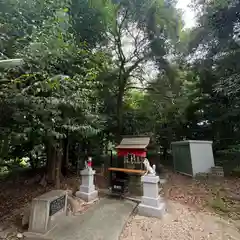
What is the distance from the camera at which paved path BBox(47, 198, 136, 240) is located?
10.1ft

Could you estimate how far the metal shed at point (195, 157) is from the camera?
276 inches

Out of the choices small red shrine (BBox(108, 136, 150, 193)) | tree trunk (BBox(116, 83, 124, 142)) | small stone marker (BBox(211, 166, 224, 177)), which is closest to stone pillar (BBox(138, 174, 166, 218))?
small red shrine (BBox(108, 136, 150, 193))

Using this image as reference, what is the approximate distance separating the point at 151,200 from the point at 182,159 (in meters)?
4.52

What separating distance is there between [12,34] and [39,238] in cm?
431

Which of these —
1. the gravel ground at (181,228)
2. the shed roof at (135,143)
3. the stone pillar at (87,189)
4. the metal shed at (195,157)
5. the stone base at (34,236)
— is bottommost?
the gravel ground at (181,228)

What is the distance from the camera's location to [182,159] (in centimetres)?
775

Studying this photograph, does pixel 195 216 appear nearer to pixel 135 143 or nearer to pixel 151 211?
pixel 151 211

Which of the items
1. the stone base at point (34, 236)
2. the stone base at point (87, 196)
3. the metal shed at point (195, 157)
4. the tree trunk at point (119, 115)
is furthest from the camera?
the tree trunk at point (119, 115)

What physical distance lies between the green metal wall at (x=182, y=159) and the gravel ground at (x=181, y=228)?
3.26m

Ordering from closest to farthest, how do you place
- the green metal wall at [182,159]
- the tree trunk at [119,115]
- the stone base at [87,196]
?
the stone base at [87,196] → the green metal wall at [182,159] → the tree trunk at [119,115]

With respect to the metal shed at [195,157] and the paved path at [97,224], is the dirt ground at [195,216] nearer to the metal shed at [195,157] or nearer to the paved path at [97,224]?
the paved path at [97,224]

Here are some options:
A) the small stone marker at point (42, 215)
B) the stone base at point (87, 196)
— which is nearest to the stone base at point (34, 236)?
the small stone marker at point (42, 215)

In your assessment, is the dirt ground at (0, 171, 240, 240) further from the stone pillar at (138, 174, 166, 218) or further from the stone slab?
the stone slab

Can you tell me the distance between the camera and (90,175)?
4867 millimetres
